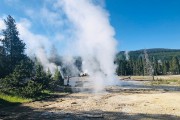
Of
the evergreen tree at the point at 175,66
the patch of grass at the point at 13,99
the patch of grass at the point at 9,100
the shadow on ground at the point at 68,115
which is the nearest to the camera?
the shadow on ground at the point at 68,115

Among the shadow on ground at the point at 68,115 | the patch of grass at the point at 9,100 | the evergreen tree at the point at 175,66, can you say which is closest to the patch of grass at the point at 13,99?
the patch of grass at the point at 9,100

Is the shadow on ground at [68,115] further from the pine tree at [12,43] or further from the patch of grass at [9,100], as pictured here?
the pine tree at [12,43]

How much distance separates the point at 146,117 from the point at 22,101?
21793 millimetres

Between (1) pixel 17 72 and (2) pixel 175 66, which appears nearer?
(1) pixel 17 72

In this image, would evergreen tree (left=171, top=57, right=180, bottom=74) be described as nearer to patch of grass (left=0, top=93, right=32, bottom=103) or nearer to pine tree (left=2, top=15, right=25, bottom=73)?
pine tree (left=2, top=15, right=25, bottom=73)

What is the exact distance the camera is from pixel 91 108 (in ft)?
134

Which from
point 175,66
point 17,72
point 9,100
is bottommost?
point 9,100

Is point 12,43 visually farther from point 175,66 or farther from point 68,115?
point 175,66

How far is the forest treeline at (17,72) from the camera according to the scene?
51.2 m

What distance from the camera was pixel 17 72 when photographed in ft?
174

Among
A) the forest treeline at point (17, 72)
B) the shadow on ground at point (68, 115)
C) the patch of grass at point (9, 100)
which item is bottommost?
the shadow on ground at point (68, 115)

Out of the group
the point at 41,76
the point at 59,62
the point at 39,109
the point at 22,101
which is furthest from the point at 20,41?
the point at 59,62

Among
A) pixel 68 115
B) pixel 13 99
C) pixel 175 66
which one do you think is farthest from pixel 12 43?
pixel 175 66

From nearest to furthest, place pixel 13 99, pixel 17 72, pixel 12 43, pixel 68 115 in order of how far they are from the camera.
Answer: pixel 68 115
pixel 13 99
pixel 17 72
pixel 12 43
